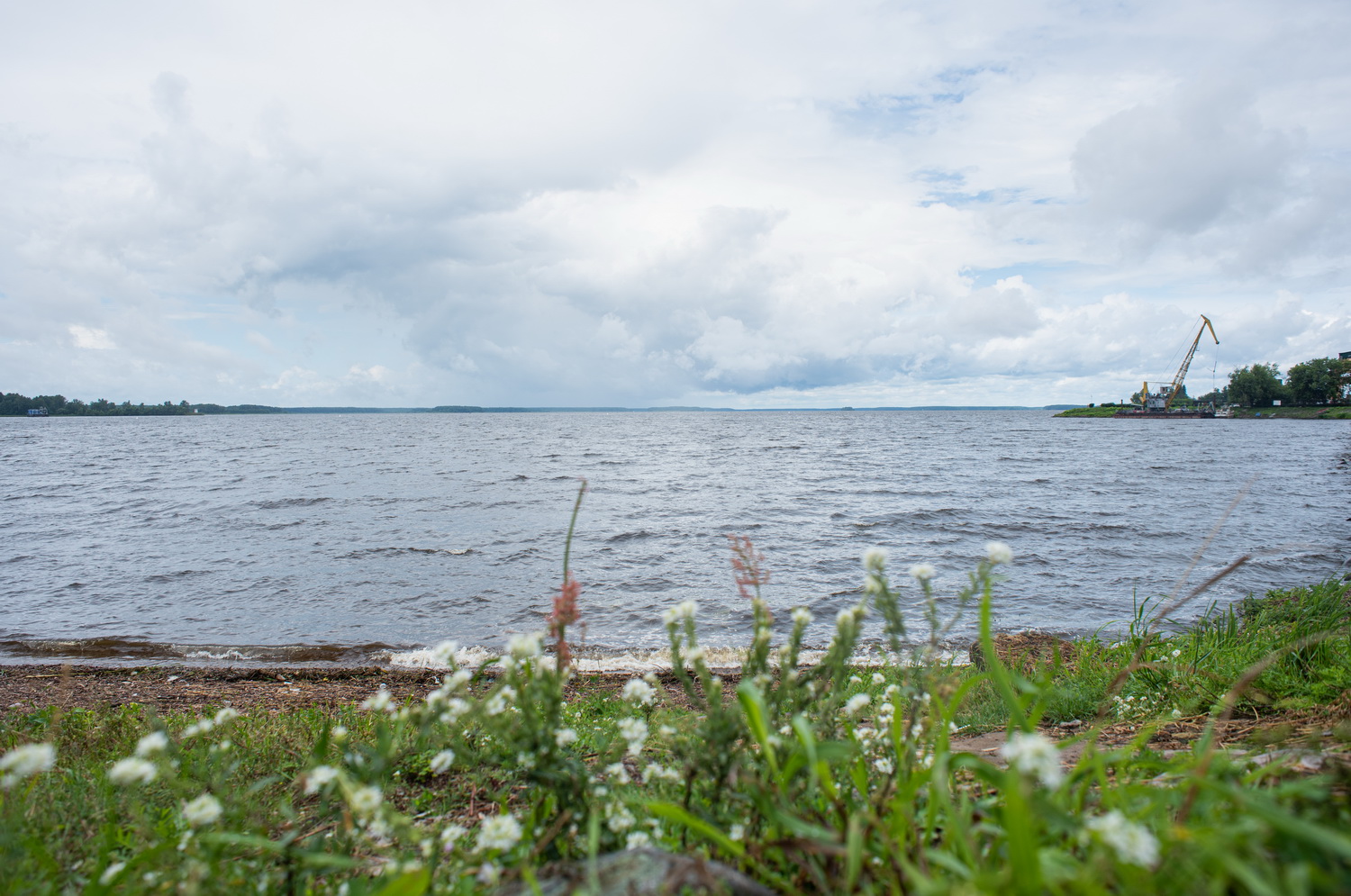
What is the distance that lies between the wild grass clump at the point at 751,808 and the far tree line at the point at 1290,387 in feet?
496

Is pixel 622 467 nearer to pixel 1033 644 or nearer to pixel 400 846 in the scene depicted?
pixel 1033 644

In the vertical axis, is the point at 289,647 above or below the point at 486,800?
below

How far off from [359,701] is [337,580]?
8.26m

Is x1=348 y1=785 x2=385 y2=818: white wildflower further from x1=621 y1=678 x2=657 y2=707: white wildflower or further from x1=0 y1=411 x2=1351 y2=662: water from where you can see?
x1=0 y1=411 x2=1351 y2=662: water

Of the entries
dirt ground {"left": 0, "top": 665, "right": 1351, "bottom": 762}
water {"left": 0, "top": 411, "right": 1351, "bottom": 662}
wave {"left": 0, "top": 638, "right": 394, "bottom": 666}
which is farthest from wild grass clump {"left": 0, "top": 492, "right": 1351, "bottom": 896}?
wave {"left": 0, "top": 638, "right": 394, "bottom": 666}

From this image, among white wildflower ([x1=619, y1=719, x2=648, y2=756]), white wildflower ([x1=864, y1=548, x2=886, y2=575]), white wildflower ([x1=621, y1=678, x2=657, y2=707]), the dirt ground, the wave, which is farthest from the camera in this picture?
the wave

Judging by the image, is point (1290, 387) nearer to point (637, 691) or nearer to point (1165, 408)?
point (1165, 408)

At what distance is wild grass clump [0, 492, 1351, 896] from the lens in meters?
1.44

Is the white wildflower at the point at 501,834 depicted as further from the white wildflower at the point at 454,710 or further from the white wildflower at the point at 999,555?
the white wildflower at the point at 999,555

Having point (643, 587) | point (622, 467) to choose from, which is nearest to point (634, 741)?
point (643, 587)

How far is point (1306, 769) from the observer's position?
2.47 metres

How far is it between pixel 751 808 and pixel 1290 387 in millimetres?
172499

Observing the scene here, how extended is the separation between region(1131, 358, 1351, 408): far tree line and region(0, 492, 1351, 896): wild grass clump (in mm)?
151212

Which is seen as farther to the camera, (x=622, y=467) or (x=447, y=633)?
(x=622, y=467)
